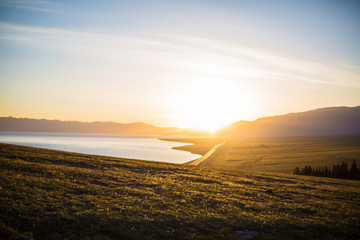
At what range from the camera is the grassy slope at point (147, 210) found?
12.4 meters

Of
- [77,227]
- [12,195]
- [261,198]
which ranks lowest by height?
[261,198]

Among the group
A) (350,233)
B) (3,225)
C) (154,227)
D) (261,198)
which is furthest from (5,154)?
(350,233)

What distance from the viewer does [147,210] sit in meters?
16.0

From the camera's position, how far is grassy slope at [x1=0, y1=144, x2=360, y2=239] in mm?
12422

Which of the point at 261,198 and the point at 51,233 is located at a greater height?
the point at 51,233

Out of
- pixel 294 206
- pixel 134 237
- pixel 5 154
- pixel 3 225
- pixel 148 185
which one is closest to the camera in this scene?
pixel 3 225

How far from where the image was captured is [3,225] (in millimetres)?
10992

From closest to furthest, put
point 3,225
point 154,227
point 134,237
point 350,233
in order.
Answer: point 3,225
point 134,237
point 154,227
point 350,233

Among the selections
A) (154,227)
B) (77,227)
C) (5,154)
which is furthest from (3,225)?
(5,154)

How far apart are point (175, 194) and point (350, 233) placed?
13.4 meters

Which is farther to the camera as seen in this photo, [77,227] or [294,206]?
[294,206]

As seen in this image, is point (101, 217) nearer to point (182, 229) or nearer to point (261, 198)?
point (182, 229)

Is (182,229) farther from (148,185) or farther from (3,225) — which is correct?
(148,185)

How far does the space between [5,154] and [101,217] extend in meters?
25.8
